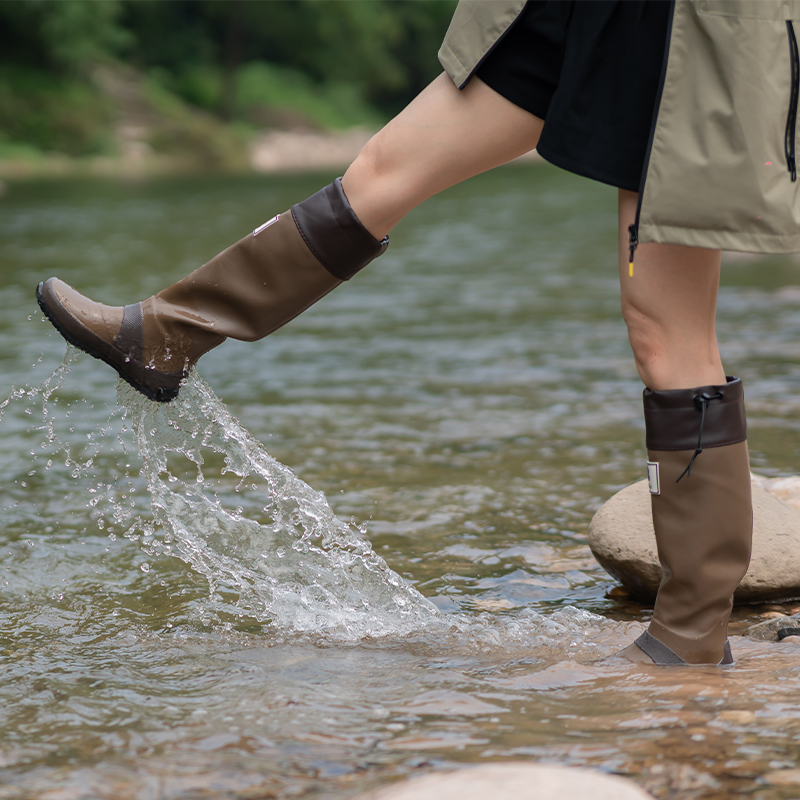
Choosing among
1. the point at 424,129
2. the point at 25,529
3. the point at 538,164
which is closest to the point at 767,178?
the point at 424,129

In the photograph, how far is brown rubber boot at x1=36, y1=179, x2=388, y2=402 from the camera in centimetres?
237

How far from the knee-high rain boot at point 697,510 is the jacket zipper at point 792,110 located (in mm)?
475

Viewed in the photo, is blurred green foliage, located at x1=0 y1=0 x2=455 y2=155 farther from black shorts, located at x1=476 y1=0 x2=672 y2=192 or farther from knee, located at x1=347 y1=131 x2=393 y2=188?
black shorts, located at x1=476 y1=0 x2=672 y2=192

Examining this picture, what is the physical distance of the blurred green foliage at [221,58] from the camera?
108 feet

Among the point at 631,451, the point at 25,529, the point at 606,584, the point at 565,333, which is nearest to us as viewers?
the point at 606,584

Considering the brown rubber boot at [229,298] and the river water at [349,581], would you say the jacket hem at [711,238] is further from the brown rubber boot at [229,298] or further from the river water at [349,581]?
the river water at [349,581]

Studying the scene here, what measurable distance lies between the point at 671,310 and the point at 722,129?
1.27 ft

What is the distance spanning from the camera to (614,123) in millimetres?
2002

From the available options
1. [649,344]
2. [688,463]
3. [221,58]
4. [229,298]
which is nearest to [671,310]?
[649,344]

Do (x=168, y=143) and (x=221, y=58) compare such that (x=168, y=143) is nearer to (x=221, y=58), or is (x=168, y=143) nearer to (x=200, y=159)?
(x=200, y=159)

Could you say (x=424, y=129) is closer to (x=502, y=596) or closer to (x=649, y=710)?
(x=649, y=710)

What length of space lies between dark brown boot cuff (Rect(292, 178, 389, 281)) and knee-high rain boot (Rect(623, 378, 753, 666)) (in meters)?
0.71

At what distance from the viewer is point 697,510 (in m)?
2.21

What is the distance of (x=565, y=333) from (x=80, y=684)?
5782mm
